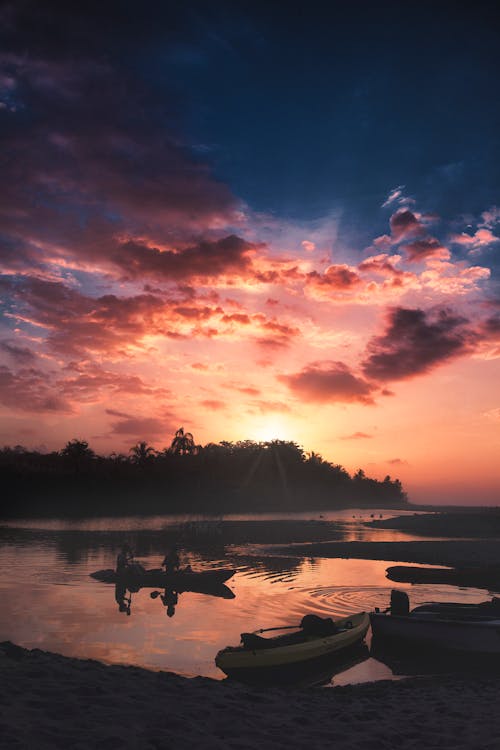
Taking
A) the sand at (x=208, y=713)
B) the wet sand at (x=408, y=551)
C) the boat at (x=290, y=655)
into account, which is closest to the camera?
the sand at (x=208, y=713)

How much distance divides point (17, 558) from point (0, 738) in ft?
115

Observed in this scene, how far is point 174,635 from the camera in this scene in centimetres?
2058

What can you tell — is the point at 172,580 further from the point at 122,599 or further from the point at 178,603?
the point at 122,599

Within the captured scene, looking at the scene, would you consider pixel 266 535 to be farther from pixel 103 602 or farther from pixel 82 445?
pixel 82 445

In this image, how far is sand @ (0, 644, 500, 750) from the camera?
9.30m

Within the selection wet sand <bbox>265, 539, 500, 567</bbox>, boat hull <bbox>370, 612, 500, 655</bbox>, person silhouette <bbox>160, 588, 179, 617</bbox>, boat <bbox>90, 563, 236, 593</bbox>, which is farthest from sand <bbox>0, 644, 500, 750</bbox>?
wet sand <bbox>265, 539, 500, 567</bbox>

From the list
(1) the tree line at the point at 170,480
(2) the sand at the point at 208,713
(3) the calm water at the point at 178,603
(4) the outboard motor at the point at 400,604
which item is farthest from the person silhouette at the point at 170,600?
(1) the tree line at the point at 170,480

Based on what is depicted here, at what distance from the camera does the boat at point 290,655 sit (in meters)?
15.1

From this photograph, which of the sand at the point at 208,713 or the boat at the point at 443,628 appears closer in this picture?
the sand at the point at 208,713

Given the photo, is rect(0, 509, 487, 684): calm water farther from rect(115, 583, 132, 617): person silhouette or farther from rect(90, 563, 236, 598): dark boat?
rect(90, 563, 236, 598): dark boat

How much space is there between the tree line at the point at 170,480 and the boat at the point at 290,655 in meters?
87.4

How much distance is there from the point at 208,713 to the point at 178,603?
16.1 m

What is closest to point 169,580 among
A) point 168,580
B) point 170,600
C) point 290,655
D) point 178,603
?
point 168,580

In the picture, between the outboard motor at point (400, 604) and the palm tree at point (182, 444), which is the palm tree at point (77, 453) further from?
the outboard motor at point (400, 604)
